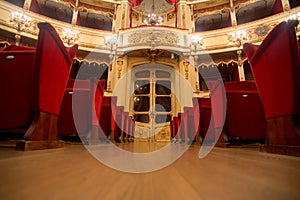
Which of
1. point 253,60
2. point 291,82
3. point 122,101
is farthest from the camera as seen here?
point 122,101

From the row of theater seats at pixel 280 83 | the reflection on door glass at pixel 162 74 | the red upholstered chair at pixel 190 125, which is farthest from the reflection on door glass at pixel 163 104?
the row of theater seats at pixel 280 83

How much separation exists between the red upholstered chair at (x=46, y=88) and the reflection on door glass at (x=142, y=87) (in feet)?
15.3

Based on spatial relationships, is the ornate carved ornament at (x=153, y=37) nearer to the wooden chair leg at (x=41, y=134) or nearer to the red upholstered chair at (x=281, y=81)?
the red upholstered chair at (x=281, y=81)

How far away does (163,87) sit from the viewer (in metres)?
5.79

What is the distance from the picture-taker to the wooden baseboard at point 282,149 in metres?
0.73

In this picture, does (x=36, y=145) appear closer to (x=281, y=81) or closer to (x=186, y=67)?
(x=281, y=81)

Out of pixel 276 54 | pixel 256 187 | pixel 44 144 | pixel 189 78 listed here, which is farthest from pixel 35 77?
pixel 189 78

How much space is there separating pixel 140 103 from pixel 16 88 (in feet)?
15.6

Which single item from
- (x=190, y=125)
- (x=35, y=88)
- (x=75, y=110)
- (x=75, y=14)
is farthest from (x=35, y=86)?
(x=75, y=14)

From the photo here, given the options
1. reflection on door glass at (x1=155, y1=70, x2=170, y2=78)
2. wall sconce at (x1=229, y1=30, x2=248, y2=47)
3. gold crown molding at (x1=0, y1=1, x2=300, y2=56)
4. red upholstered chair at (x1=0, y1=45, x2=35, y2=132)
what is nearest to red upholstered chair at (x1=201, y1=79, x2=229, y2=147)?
red upholstered chair at (x1=0, y1=45, x2=35, y2=132)

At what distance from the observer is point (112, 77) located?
5387 mm

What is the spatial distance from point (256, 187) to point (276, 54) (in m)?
0.91

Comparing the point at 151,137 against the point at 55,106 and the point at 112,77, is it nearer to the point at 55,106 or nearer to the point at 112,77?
the point at 112,77

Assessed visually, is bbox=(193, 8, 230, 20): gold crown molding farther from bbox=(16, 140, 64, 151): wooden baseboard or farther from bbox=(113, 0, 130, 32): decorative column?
bbox=(16, 140, 64, 151): wooden baseboard
